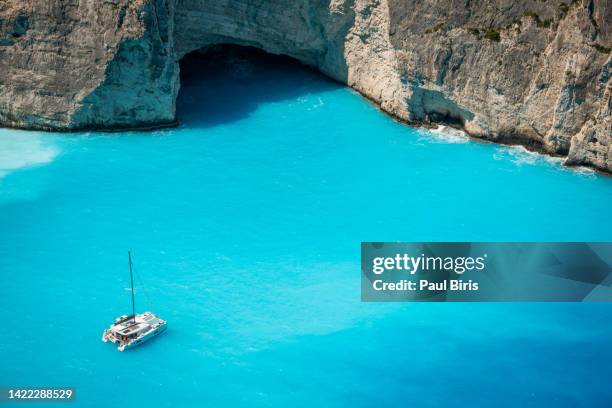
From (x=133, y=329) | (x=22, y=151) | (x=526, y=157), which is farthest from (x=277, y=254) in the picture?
(x=22, y=151)

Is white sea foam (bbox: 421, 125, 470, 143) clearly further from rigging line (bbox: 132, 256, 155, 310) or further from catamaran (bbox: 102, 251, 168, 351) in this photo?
catamaran (bbox: 102, 251, 168, 351)

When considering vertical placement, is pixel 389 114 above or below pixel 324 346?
above

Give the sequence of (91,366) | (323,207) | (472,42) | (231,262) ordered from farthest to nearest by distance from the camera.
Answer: (472,42)
(323,207)
(231,262)
(91,366)

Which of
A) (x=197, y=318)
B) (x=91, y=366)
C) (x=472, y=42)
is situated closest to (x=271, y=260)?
(x=197, y=318)

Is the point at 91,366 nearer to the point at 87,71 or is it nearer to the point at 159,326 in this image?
the point at 159,326

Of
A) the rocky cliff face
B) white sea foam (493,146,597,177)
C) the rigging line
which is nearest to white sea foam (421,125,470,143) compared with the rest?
the rocky cliff face
